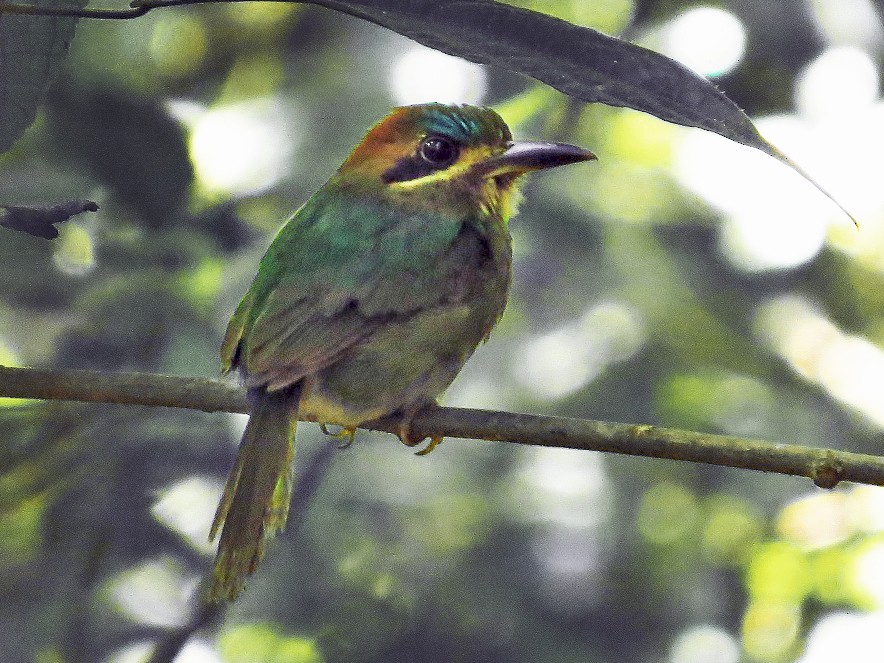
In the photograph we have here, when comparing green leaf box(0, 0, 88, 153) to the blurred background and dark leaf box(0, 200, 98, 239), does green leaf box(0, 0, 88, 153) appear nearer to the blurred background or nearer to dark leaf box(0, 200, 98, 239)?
dark leaf box(0, 200, 98, 239)

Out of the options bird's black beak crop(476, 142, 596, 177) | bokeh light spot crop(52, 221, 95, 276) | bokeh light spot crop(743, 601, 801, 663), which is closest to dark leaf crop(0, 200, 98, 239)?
bird's black beak crop(476, 142, 596, 177)

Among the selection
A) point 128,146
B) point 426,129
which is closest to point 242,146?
point 128,146

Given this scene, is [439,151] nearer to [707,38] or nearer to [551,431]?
[551,431]

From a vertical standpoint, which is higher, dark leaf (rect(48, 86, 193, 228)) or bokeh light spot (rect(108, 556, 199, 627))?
dark leaf (rect(48, 86, 193, 228))

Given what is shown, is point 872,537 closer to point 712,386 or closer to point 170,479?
point 712,386

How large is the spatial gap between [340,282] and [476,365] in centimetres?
142

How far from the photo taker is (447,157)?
3131 mm

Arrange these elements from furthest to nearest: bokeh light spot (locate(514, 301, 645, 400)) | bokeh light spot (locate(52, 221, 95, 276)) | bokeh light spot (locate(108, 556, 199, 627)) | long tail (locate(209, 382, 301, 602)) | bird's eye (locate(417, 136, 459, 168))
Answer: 1. bokeh light spot (locate(514, 301, 645, 400))
2. bokeh light spot (locate(52, 221, 95, 276))
3. bokeh light spot (locate(108, 556, 199, 627))
4. bird's eye (locate(417, 136, 459, 168))
5. long tail (locate(209, 382, 301, 602))

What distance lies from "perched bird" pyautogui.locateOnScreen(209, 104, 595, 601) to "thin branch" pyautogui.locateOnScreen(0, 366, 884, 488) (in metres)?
0.19

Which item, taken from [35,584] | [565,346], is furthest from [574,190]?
[35,584]

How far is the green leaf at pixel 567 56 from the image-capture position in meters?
1.70

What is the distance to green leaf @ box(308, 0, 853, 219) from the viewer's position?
1696 millimetres

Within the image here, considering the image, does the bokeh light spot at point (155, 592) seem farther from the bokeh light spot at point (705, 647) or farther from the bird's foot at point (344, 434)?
the bokeh light spot at point (705, 647)

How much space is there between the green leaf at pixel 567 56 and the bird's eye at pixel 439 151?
4.00ft
